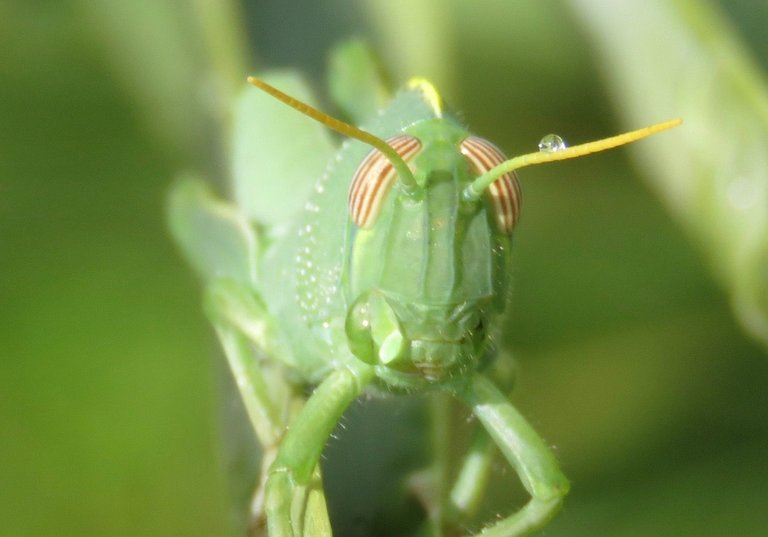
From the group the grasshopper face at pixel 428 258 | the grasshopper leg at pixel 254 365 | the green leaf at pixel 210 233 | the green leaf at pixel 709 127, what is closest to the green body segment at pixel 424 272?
the grasshopper face at pixel 428 258

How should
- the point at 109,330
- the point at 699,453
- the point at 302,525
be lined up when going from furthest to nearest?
1. the point at 699,453
2. the point at 109,330
3. the point at 302,525

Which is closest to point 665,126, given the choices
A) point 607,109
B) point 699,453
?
point 699,453

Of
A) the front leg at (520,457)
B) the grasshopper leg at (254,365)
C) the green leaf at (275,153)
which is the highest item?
the green leaf at (275,153)

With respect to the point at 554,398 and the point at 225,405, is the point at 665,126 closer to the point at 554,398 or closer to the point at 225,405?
the point at 225,405

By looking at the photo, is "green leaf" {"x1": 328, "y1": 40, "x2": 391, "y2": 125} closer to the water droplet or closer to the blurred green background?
the blurred green background

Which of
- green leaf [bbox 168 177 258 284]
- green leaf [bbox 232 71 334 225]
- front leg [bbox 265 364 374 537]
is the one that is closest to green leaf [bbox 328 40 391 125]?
green leaf [bbox 232 71 334 225]

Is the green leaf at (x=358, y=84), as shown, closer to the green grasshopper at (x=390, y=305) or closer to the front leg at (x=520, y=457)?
the green grasshopper at (x=390, y=305)

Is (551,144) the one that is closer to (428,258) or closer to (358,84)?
(428,258)
